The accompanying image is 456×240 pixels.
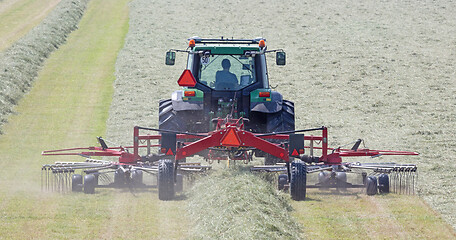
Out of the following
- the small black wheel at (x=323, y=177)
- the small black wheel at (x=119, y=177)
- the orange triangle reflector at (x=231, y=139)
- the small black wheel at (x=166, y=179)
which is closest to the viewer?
the orange triangle reflector at (x=231, y=139)

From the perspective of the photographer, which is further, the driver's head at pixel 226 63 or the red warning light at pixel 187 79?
the driver's head at pixel 226 63

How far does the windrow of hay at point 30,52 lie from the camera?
17.0 m

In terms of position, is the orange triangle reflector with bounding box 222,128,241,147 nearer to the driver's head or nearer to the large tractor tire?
the large tractor tire

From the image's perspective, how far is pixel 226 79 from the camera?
1061cm

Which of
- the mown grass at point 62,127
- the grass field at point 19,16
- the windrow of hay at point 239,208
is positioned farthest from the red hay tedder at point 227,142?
the grass field at point 19,16

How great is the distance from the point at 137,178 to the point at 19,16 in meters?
22.1

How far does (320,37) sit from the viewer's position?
24578 millimetres

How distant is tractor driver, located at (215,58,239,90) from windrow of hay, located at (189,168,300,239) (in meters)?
1.61

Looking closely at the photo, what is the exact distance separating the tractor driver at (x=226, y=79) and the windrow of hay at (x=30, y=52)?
647cm

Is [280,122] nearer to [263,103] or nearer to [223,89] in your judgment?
[263,103]

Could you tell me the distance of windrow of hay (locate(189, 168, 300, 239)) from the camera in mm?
6992

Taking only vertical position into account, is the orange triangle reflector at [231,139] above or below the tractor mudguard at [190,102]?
below

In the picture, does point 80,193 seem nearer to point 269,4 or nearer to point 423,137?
point 423,137

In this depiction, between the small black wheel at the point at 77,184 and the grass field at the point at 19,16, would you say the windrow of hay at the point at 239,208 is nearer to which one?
the small black wheel at the point at 77,184
